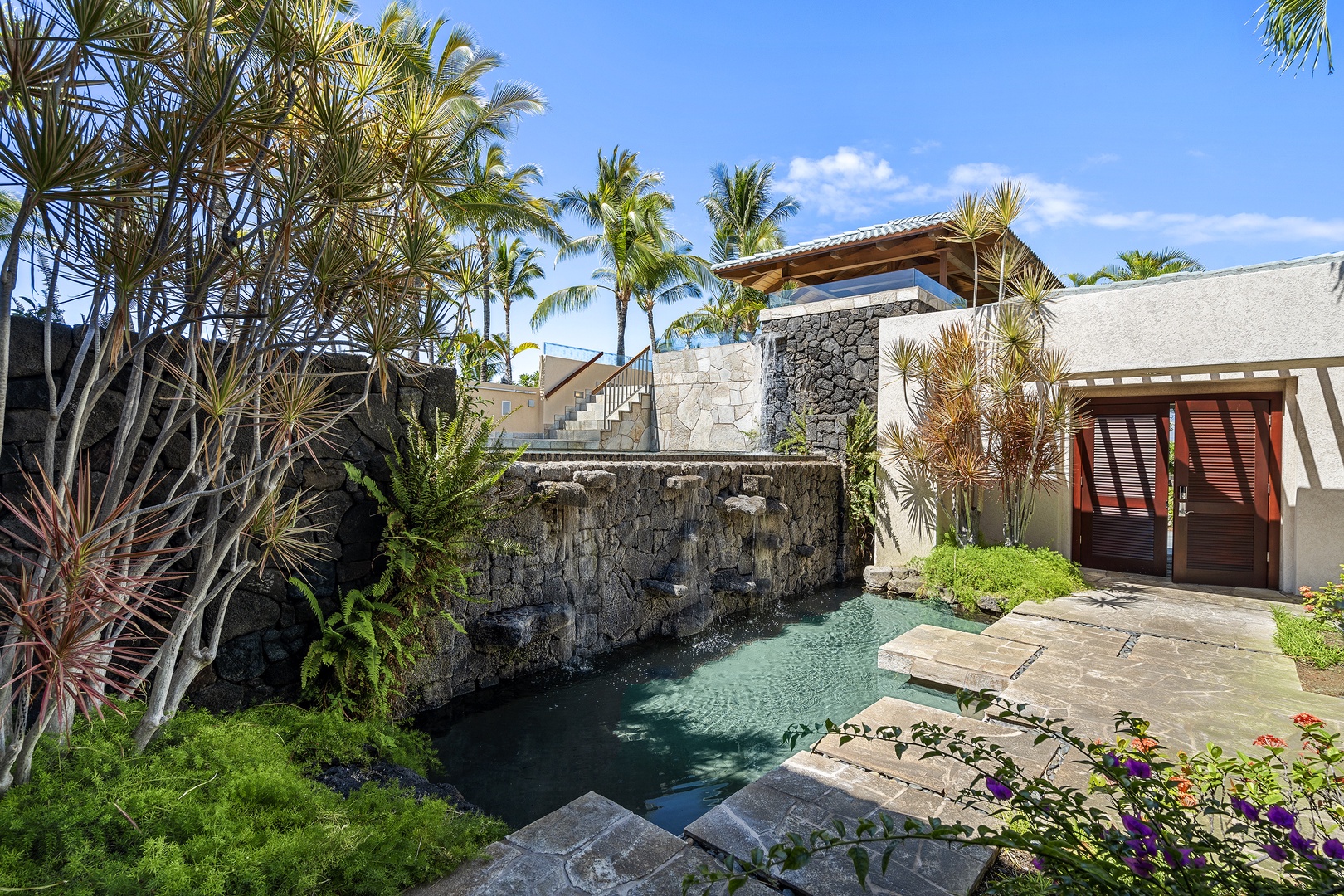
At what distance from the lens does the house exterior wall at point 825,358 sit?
10.9 metres

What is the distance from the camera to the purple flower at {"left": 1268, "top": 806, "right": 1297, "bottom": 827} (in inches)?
55.9

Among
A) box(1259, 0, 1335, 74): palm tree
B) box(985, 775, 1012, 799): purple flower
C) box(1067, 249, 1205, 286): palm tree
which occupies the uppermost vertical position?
box(1067, 249, 1205, 286): palm tree

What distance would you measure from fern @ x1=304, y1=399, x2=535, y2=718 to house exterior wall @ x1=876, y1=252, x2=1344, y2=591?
799 centimetres

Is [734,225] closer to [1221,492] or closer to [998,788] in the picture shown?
[1221,492]

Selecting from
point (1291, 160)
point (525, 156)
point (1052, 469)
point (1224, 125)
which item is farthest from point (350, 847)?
point (525, 156)

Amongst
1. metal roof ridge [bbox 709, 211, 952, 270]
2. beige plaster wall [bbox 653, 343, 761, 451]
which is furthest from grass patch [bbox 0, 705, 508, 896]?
metal roof ridge [bbox 709, 211, 952, 270]

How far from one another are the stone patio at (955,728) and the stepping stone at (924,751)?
0.01m

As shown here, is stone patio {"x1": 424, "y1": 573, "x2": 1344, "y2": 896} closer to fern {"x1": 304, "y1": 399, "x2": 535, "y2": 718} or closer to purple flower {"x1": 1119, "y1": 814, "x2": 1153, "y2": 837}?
purple flower {"x1": 1119, "y1": 814, "x2": 1153, "y2": 837}

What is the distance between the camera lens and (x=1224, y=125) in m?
10.0

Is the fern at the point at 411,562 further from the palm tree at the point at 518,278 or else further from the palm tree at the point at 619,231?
the palm tree at the point at 518,278

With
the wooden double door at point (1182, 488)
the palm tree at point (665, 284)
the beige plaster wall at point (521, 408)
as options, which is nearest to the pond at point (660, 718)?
the wooden double door at point (1182, 488)

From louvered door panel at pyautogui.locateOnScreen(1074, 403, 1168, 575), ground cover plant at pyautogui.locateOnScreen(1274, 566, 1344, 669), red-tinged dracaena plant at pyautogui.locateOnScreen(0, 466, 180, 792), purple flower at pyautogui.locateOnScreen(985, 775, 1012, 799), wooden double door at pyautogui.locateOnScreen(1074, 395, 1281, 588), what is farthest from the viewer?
louvered door panel at pyautogui.locateOnScreen(1074, 403, 1168, 575)

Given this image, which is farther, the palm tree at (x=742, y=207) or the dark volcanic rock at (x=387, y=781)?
the palm tree at (x=742, y=207)

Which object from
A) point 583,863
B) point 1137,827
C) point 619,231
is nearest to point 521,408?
point 619,231
